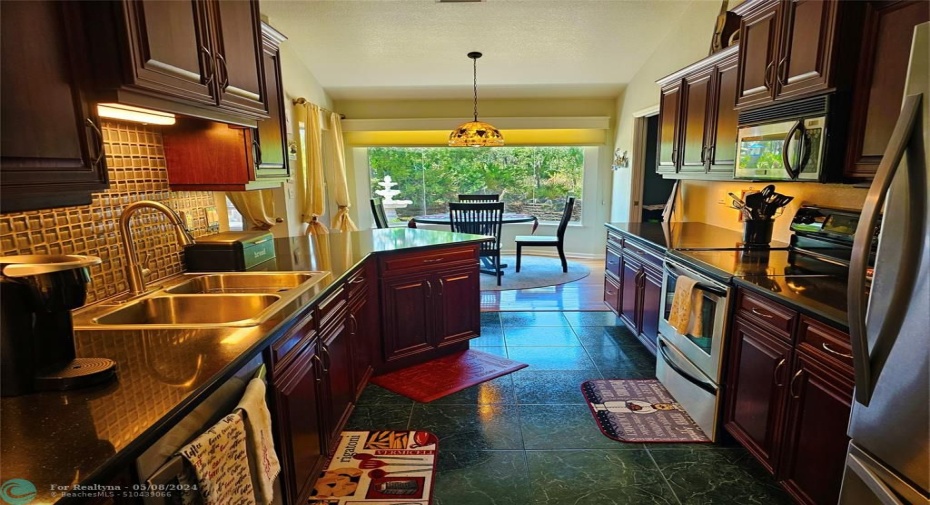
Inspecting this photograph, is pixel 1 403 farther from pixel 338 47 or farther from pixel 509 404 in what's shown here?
pixel 338 47

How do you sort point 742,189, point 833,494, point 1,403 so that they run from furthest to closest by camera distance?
point 742,189
point 833,494
point 1,403

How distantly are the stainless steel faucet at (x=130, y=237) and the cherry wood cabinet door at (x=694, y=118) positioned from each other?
3135 mm

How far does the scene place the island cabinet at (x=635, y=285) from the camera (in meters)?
2.96

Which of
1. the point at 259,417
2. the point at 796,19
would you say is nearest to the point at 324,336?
the point at 259,417

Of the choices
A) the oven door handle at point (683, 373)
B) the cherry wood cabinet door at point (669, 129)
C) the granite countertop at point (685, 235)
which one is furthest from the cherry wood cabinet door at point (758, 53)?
the oven door handle at point (683, 373)

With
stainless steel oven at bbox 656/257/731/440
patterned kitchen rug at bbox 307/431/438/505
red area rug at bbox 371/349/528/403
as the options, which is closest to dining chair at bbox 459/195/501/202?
red area rug at bbox 371/349/528/403

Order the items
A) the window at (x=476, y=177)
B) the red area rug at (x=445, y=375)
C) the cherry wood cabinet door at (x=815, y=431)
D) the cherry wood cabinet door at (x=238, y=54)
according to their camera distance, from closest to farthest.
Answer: the cherry wood cabinet door at (x=815, y=431), the cherry wood cabinet door at (x=238, y=54), the red area rug at (x=445, y=375), the window at (x=476, y=177)

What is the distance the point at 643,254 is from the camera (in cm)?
311

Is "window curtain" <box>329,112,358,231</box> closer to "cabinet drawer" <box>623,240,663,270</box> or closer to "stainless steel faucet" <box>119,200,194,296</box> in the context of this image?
"cabinet drawer" <box>623,240,663,270</box>

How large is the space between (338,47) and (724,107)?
3624mm

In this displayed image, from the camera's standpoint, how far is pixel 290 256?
2.60 meters

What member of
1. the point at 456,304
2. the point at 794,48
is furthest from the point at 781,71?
the point at 456,304

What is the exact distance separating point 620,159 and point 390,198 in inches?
136

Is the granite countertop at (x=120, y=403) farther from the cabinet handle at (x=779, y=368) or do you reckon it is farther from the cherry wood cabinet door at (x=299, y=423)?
the cabinet handle at (x=779, y=368)
